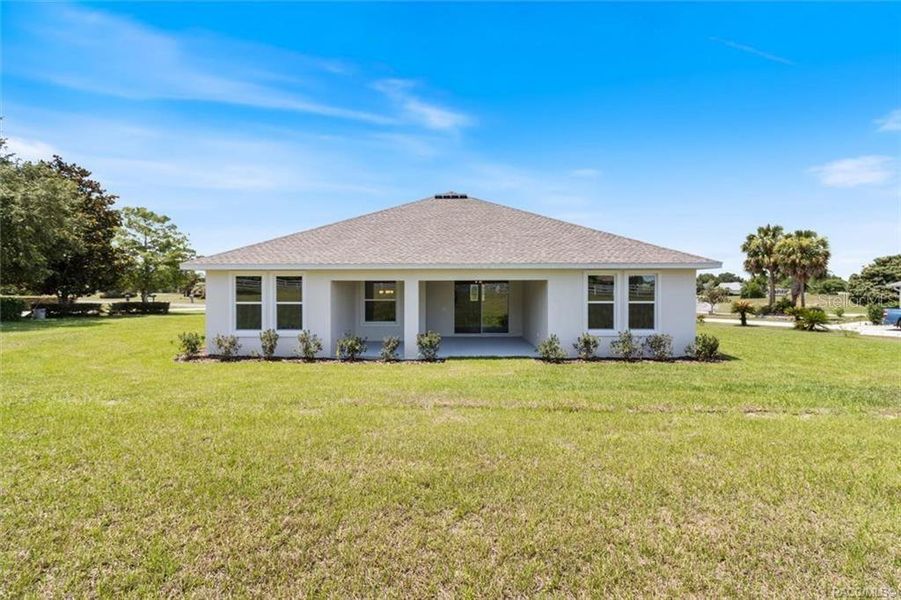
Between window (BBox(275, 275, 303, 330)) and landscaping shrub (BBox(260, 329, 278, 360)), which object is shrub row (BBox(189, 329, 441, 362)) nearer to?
landscaping shrub (BBox(260, 329, 278, 360))

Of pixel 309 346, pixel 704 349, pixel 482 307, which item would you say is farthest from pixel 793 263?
pixel 309 346

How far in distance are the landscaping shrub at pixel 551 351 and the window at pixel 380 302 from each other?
6534mm

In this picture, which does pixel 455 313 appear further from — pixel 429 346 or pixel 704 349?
pixel 704 349

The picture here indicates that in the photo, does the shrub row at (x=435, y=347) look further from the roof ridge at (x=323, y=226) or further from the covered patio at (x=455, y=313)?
the roof ridge at (x=323, y=226)

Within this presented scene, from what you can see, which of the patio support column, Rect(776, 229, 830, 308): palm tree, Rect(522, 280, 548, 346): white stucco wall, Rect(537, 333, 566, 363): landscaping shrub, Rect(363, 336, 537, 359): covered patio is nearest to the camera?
Rect(537, 333, 566, 363): landscaping shrub

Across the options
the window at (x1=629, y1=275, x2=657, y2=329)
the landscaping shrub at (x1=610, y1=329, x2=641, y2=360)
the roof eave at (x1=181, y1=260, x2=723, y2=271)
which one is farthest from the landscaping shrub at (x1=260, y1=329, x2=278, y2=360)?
the window at (x1=629, y1=275, x2=657, y2=329)

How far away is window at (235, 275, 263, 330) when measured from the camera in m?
13.2

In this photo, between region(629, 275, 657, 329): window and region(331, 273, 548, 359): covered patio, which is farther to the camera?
region(331, 273, 548, 359): covered patio

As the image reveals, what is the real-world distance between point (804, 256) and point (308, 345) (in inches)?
1514

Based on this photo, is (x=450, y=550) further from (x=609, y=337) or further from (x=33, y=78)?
(x=33, y=78)

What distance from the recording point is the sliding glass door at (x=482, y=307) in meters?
17.4

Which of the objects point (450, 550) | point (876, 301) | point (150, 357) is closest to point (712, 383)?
point (450, 550)

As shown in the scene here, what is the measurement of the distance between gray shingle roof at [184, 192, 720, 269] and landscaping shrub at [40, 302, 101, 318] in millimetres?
25994

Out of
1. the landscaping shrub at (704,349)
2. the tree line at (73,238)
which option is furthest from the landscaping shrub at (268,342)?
the tree line at (73,238)
